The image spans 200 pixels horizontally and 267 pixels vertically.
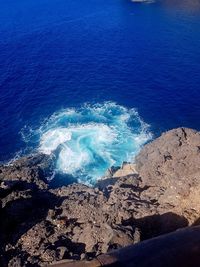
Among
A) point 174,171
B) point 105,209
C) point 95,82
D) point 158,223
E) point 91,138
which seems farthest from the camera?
point 95,82

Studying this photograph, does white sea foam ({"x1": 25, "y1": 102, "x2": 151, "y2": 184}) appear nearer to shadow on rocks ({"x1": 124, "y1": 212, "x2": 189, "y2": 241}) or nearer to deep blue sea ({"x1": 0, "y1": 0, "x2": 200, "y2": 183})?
deep blue sea ({"x1": 0, "y1": 0, "x2": 200, "y2": 183})

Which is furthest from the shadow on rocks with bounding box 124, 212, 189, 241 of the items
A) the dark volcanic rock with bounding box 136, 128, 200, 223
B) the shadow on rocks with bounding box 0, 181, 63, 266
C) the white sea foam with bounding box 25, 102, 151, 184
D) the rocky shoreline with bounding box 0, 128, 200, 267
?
the white sea foam with bounding box 25, 102, 151, 184

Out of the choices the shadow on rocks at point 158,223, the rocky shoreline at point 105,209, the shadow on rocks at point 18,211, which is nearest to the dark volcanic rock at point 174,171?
the rocky shoreline at point 105,209

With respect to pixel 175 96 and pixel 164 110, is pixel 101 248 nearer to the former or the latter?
pixel 164 110

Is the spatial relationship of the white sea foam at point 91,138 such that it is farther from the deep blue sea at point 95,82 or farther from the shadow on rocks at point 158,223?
the shadow on rocks at point 158,223

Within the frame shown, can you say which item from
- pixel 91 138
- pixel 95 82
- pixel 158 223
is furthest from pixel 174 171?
pixel 95 82

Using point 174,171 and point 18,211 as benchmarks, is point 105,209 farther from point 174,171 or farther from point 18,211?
point 18,211
